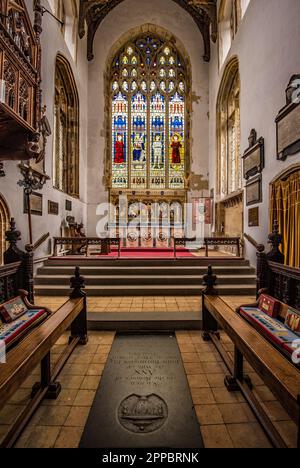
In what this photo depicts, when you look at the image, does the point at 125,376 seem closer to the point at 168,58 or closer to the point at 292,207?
the point at 292,207

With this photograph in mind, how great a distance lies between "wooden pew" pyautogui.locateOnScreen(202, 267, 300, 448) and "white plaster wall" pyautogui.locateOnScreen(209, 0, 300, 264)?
3404 mm

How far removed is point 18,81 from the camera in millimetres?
3465

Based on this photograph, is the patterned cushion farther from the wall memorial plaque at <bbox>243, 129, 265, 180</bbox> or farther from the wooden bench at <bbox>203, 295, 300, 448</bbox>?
the wall memorial plaque at <bbox>243, 129, 265, 180</bbox>

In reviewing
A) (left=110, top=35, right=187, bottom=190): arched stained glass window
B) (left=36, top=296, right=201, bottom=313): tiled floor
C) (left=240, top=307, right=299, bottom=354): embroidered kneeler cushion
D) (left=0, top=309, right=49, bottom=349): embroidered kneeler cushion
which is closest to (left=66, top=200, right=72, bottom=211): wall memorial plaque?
(left=110, top=35, right=187, bottom=190): arched stained glass window

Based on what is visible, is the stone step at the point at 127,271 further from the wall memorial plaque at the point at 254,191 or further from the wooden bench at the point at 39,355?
the wooden bench at the point at 39,355

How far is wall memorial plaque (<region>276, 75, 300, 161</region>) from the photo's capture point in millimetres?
4316

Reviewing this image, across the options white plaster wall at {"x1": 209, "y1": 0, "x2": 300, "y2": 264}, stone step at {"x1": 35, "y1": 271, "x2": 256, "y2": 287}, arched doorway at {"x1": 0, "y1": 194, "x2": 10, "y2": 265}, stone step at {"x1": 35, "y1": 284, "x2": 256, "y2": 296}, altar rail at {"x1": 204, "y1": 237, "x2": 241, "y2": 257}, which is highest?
white plaster wall at {"x1": 209, "y1": 0, "x2": 300, "y2": 264}

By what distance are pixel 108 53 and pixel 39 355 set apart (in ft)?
40.8

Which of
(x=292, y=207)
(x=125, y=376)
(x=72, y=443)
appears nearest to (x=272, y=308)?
(x=125, y=376)

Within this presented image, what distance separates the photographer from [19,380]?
5.32ft

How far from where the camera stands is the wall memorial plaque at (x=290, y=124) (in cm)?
432

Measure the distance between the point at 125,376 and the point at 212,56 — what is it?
39.0ft

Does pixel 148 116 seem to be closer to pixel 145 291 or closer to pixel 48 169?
pixel 48 169

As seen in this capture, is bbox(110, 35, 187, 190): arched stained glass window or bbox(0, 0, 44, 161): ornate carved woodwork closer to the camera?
bbox(0, 0, 44, 161): ornate carved woodwork
